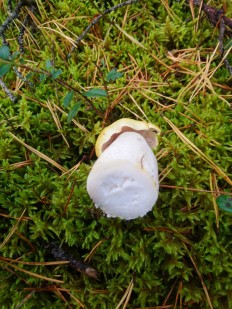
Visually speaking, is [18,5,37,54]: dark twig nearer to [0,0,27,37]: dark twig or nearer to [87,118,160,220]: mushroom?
[0,0,27,37]: dark twig

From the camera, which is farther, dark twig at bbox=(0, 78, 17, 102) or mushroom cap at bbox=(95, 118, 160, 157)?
dark twig at bbox=(0, 78, 17, 102)

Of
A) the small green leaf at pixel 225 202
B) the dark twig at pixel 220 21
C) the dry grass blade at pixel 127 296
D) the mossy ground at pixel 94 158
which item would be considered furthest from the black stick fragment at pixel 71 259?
the dark twig at pixel 220 21

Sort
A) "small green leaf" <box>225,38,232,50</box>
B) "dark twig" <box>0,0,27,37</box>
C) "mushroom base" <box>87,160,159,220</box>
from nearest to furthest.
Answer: "mushroom base" <box>87,160,159,220</box> < "small green leaf" <box>225,38,232,50</box> < "dark twig" <box>0,0,27,37</box>

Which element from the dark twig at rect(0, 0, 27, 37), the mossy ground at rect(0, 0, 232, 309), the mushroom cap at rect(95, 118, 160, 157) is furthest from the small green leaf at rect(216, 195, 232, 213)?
the dark twig at rect(0, 0, 27, 37)

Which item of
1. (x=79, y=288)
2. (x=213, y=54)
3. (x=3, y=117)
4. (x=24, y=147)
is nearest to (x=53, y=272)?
(x=79, y=288)

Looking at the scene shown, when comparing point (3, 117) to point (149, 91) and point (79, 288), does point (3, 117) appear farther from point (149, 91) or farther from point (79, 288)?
point (79, 288)

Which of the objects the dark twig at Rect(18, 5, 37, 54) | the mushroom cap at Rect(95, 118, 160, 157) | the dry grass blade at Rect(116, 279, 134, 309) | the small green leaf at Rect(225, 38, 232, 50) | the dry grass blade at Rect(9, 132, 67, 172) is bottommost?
the dry grass blade at Rect(116, 279, 134, 309)

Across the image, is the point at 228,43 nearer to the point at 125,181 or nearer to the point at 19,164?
the point at 125,181

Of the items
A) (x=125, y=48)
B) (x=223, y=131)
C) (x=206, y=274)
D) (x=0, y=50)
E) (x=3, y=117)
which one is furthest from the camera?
(x=125, y=48)
